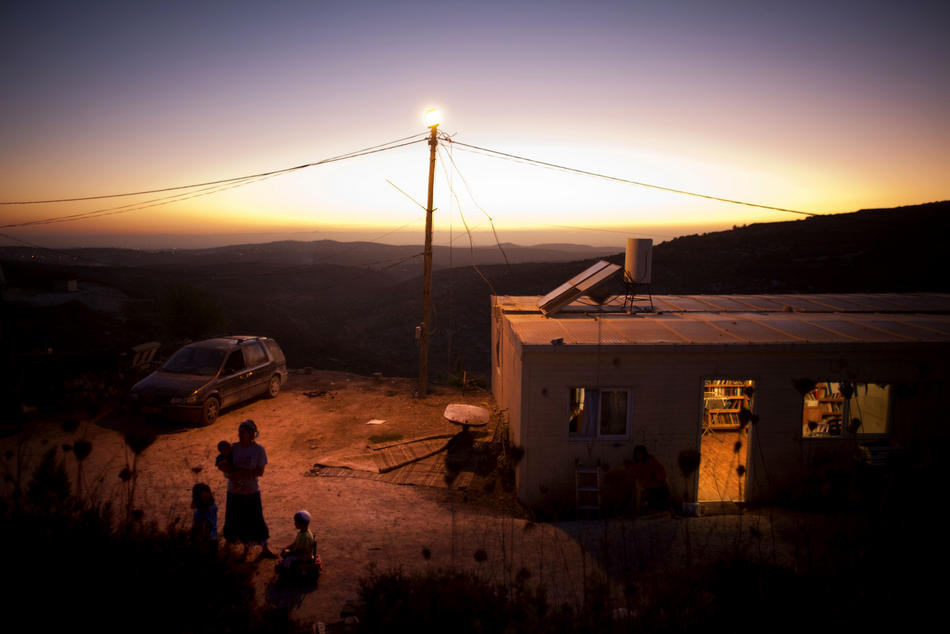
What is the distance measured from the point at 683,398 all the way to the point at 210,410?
9856 mm

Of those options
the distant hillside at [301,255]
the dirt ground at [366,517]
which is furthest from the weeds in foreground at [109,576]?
the distant hillside at [301,255]

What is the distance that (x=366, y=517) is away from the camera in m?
7.41

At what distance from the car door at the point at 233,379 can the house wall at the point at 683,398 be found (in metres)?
7.40

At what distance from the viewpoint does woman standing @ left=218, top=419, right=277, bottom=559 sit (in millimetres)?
5660

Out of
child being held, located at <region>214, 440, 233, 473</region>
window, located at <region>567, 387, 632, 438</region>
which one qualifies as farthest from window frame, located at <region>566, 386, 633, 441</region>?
Result: child being held, located at <region>214, 440, 233, 473</region>

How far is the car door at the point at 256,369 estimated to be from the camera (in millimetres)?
12633

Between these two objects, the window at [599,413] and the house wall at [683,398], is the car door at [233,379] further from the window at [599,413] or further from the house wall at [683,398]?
the window at [599,413]

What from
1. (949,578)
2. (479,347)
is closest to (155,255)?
(479,347)

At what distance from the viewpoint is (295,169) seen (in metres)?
14.7

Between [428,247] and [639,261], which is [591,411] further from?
[428,247]

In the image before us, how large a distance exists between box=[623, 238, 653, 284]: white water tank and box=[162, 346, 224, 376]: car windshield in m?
9.70

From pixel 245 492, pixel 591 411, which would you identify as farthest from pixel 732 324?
pixel 245 492

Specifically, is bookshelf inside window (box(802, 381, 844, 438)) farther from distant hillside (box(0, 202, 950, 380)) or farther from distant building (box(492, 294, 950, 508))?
distant hillside (box(0, 202, 950, 380))

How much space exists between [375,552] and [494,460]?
411 centimetres
